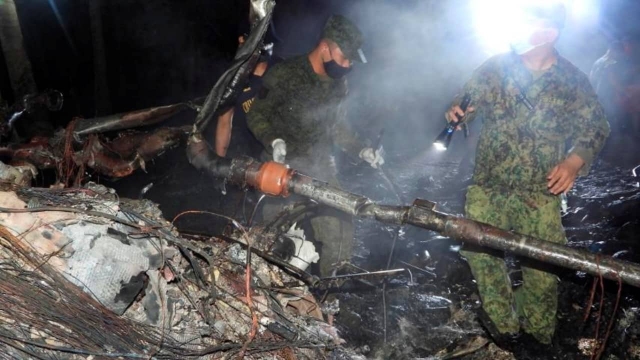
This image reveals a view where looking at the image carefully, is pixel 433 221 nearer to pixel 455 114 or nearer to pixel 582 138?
pixel 455 114

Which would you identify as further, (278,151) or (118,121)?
(118,121)

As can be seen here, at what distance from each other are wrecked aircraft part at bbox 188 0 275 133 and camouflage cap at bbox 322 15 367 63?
1.64 meters

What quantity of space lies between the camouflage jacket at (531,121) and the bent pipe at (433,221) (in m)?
1.69

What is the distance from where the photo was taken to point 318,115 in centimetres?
556

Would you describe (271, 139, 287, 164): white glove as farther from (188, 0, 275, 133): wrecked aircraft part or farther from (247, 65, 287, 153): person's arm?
(188, 0, 275, 133): wrecked aircraft part

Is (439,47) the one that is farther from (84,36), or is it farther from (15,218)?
(15,218)

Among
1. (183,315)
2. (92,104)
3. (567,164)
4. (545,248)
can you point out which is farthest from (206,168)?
(92,104)

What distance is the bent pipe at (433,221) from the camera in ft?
8.72

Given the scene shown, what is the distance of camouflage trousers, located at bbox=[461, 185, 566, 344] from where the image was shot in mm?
4223

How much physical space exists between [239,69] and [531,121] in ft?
9.85

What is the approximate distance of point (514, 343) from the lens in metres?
4.29

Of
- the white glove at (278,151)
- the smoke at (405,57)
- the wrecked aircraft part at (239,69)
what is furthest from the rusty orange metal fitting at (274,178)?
the smoke at (405,57)

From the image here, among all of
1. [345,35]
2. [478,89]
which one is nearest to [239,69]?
[345,35]

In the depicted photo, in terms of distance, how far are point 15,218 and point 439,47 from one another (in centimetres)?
1151
